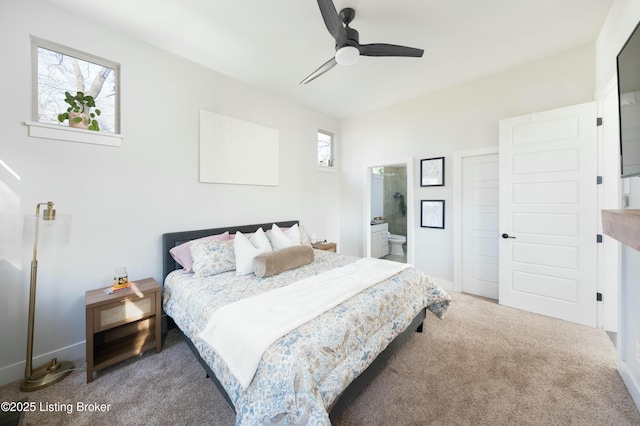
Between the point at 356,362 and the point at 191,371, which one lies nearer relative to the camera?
the point at 356,362

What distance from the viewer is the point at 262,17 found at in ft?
7.25

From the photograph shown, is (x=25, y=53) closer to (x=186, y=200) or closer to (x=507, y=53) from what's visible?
(x=186, y=200)

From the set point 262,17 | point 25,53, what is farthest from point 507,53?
point 25,53

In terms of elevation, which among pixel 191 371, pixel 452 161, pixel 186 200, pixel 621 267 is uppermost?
pixel 452 161

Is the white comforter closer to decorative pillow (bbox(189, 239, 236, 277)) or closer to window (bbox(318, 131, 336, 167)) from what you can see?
decorative pillow (bbox(189, 239, 236, 277))

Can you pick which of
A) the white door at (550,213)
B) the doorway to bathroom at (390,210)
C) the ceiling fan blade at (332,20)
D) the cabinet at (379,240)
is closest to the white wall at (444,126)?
the white door at (550,213)

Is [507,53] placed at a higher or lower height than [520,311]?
higher

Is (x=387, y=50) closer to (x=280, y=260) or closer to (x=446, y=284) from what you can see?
(x=280, y=260)

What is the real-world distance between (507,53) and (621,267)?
7.86ft

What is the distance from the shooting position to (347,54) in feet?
6.67

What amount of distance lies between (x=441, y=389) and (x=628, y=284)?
1536 millimetres

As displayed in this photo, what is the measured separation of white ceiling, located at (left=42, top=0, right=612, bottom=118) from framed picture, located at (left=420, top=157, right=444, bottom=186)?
112 centimetres

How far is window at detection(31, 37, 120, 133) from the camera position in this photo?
2.09m

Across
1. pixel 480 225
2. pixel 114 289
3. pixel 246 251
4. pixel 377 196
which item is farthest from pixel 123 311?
pixel 377 196
